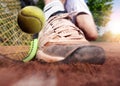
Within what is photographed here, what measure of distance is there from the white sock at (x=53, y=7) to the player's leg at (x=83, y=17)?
95 millimetres

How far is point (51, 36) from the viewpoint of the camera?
1.50 metres

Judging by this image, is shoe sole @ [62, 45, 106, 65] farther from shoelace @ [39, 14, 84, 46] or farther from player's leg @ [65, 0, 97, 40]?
player's leg @ [65, 0, 97, 40]

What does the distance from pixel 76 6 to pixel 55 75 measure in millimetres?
1084

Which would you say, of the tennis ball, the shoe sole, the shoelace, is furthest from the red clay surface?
the tennis ball

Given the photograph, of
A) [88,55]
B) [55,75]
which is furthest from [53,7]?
[55,75]

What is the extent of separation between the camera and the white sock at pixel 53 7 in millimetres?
1627

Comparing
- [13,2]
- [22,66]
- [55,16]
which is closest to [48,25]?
[55,16]

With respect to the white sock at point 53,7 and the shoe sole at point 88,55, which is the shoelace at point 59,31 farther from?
the shoe sole at point 88,55

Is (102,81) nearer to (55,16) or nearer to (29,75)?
(29,75)

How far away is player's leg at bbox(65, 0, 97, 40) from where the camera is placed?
1705 mm

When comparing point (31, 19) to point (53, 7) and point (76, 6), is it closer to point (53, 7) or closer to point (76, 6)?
point (53, 7)

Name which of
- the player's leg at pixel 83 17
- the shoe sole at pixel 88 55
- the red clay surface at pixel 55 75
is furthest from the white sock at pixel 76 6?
the red clay surface at pixel 55 75

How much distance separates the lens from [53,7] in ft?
5.41

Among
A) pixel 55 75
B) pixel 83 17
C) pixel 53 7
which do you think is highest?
pixel 55 75
